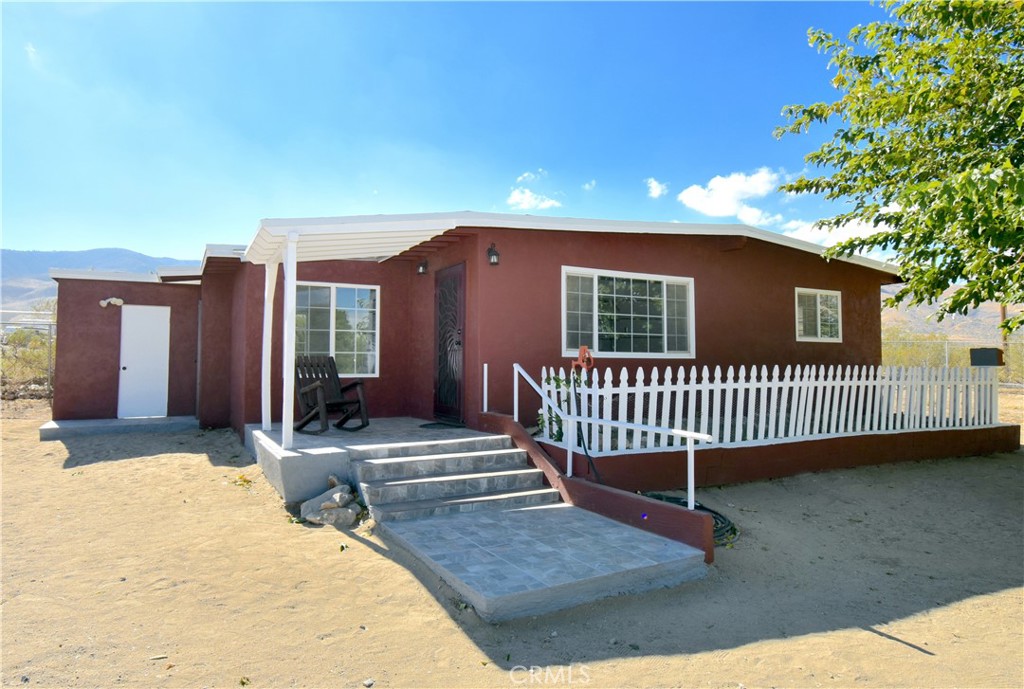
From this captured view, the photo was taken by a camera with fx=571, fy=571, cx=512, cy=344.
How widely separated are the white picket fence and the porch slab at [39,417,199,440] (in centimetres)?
683

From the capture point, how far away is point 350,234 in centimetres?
625

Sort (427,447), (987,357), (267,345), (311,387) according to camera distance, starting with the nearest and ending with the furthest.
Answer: (427,447) → (311,387) → (267,345) → (987,357)

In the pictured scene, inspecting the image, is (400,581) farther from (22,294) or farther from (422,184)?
(22,294)

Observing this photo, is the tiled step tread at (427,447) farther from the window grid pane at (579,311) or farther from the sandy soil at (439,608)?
the window grid pane at (579,311)

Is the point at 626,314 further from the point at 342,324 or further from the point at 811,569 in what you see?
the point at 811,569

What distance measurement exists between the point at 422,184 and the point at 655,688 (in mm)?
12826

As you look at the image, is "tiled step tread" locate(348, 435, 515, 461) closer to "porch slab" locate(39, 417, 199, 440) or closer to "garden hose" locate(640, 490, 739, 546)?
"garden hose" locate(640, 490, 739, 546)

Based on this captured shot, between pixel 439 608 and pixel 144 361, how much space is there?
10.1 metres

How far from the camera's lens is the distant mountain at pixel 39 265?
75062mm

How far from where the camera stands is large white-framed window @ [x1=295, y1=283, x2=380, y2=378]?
349 inches

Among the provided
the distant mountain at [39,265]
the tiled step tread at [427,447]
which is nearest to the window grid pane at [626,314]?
the tiled step tread at [427,447]

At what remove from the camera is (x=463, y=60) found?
403 inches

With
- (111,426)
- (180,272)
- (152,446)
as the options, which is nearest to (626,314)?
(152,446)

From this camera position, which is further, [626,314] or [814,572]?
[626,314]
